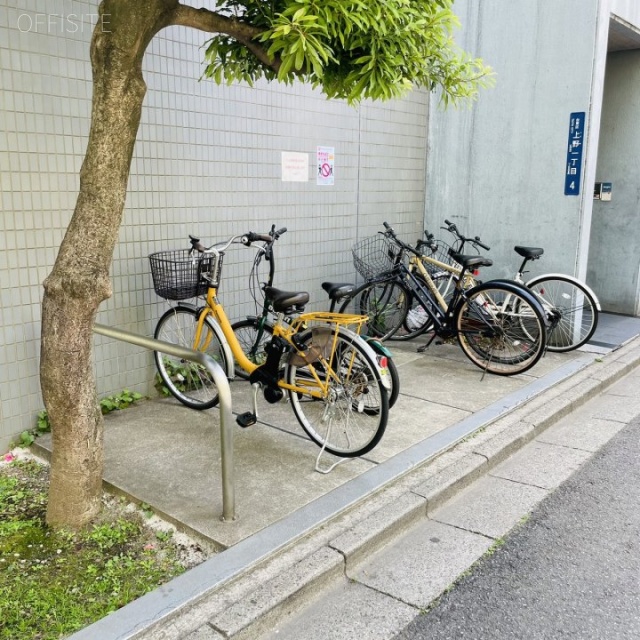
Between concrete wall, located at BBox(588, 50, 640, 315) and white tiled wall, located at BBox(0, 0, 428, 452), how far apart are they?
3.24 m

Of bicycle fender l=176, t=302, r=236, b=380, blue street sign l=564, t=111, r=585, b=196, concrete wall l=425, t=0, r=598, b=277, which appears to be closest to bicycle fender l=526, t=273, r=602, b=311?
concrete wall l=425, t=0, r=598, b=277

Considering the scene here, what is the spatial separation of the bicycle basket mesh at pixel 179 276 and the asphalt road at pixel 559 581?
2.81m

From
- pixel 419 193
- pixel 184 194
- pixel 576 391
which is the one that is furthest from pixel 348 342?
pixel 419 193

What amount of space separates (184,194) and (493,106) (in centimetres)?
394

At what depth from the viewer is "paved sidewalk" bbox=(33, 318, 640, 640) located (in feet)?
9.09

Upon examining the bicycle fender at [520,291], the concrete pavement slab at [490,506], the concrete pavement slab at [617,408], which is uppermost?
the bicycle fender at [520,291]

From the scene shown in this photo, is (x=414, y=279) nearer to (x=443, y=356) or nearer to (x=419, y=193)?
(x=443, y=356)

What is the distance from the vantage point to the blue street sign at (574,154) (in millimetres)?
6508

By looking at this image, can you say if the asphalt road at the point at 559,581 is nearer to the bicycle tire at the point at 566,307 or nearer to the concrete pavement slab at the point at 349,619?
the concrete pavement slab at the point at 349,619

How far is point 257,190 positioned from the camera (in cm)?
584

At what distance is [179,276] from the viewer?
4.77m

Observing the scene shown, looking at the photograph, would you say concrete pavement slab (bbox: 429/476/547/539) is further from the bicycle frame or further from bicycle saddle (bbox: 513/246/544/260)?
bicycle saddle (bbox: 513/246/544/260)

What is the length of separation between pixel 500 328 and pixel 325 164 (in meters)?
2.41

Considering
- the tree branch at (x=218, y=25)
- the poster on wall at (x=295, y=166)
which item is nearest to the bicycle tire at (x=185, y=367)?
the poster on wall at (x=295, y=166)
